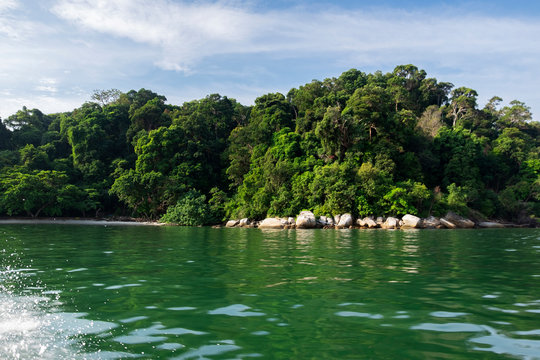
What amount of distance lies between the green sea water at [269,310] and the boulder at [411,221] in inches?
887

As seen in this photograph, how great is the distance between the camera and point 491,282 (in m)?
7.02

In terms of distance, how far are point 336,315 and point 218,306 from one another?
66.6 inches

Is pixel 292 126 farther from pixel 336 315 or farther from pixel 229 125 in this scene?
pixel 336 315

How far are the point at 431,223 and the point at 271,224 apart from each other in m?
14.6

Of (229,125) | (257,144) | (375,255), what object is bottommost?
(375,255)

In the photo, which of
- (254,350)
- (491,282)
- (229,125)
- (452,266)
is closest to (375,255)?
(452,266)

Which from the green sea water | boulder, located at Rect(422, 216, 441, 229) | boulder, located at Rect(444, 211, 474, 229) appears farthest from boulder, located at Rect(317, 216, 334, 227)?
the green sea water

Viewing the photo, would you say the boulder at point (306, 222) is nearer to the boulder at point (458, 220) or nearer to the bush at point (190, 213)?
the bush at point (190, 213)

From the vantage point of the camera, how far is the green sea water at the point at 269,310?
358 cm

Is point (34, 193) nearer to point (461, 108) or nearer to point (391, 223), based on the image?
point (391, 223)

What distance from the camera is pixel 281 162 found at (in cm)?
4041

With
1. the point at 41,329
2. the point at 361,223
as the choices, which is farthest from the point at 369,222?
the point at 41,329

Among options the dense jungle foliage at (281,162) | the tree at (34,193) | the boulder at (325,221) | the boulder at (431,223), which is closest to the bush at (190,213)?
the dense jungle foliage at (281,162)

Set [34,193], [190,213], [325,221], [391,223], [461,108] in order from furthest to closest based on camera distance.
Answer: [461,108] → [34,193] → [190,213] → [325,221] → [391,223]
